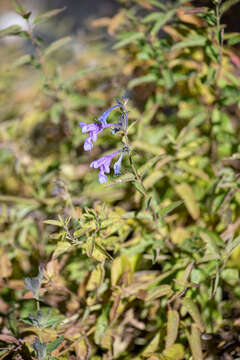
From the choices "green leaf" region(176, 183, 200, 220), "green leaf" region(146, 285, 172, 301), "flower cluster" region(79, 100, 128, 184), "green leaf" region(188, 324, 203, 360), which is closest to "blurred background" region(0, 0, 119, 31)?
"green leaf" region(176, 183, 200, 220)

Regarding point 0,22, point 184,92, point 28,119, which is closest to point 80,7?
point 0,22

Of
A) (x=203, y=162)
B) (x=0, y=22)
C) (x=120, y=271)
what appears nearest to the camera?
(x=120, y=271)

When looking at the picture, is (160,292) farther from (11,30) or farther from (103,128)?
(11,30)

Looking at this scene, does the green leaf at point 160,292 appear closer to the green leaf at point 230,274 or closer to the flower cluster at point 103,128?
the green leaf at point 230,274

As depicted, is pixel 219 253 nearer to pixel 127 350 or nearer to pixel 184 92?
pixel 127 350

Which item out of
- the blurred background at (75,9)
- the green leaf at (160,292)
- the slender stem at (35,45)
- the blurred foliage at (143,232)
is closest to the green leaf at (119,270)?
the blurred foliage at (143,232)

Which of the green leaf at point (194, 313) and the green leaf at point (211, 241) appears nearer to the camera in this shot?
the green leaf at point (194, 313)

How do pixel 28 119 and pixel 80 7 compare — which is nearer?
pixel 28 119

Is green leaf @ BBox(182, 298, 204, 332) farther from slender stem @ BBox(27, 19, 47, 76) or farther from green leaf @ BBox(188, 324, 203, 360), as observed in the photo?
slender stem @ BBox(27, 19, 47, 76)
